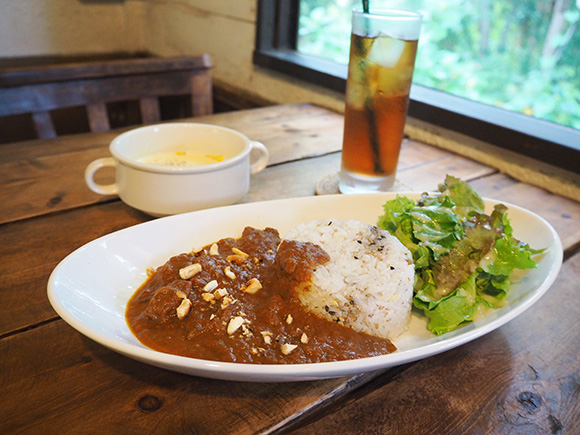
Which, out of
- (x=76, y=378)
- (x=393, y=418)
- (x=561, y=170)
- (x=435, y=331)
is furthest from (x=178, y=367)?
(x=561, y=170)

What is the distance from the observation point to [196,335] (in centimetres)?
81

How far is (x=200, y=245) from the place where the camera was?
109 centimetres

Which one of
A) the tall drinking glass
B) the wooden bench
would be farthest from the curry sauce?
the wooden bench

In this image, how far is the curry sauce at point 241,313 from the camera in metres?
Answer: 0.79

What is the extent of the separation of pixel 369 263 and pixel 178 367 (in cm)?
45

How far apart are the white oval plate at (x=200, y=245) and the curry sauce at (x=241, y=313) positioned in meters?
0.05

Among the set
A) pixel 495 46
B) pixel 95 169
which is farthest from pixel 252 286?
pixel 495 46

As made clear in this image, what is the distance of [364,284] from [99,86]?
70.2 inches

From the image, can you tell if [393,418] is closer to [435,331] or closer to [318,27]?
[435,331]

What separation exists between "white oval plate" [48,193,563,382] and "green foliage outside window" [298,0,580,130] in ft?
5.04

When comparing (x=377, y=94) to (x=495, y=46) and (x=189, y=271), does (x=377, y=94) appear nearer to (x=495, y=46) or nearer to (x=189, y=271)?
(x=189, y=271)

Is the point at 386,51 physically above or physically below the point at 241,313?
above

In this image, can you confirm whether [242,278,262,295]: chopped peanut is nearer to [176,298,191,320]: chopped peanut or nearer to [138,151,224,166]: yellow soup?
[176,298,191,320]: chopped peanut

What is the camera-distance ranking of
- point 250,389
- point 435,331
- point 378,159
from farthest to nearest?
point 378,159
point 435,331
point 250,389
